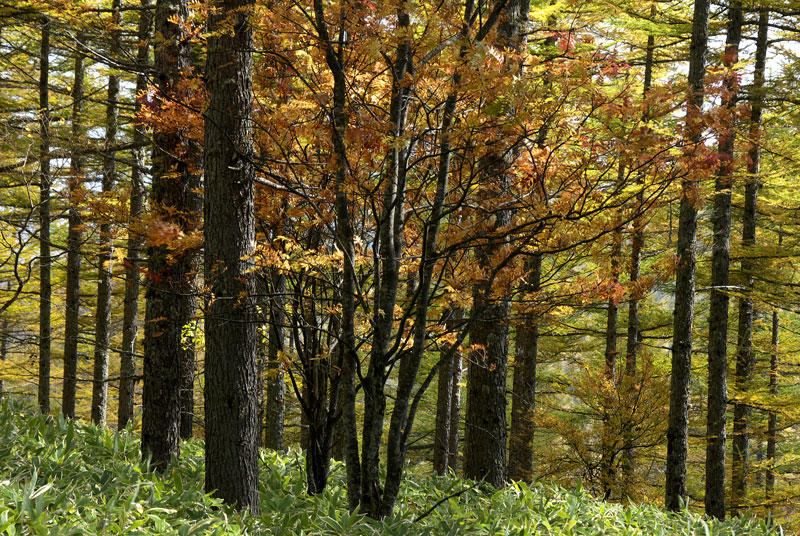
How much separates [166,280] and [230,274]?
1.68 m

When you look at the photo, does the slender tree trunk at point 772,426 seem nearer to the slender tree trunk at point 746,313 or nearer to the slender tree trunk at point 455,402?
the slender tree trunk at point 746,313

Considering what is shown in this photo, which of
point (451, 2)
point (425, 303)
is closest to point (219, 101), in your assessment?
point (451, 2)

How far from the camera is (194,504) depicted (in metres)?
4.17

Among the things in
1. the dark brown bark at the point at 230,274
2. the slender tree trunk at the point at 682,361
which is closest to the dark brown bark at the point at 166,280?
the dark brown bark at the point at 230,274

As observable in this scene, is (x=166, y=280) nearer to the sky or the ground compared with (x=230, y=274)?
nearer to the ground

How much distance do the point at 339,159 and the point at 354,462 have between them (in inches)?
91.3

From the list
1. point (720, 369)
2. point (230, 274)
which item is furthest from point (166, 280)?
point (720, 369)

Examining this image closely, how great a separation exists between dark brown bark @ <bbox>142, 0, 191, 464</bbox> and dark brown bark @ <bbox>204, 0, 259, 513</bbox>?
4.03 ft

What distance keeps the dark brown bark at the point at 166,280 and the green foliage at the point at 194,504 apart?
1.09 ft

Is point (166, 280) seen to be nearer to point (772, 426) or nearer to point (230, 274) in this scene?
point (230, 274)

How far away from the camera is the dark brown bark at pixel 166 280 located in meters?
5.92

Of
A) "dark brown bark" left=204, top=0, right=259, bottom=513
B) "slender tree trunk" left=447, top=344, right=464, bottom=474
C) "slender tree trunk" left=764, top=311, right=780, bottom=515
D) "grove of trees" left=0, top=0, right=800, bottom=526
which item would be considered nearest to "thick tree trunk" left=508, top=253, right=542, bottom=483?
"slender tree trunk" left=447, top=344, right=464, bottom=474

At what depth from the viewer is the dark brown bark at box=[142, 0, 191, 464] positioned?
5918 mm

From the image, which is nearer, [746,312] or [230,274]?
[230,274]
